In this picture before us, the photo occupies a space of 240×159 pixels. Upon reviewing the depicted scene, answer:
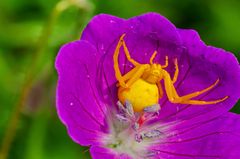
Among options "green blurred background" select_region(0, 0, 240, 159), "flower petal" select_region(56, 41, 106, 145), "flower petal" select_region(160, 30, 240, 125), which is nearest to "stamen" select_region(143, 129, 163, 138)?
"flower petal" select_region(160, 30, 240, 125)

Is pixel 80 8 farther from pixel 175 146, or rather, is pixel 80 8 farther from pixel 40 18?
pixel 40 18

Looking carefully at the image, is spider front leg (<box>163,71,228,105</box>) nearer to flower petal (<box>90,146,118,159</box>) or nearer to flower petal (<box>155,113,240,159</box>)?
flower petal (<box>155,113,240,159</box>)

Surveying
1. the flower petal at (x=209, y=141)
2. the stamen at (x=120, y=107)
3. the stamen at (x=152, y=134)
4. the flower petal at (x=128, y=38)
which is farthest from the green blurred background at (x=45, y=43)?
the flower petal at (x=209, y=141)

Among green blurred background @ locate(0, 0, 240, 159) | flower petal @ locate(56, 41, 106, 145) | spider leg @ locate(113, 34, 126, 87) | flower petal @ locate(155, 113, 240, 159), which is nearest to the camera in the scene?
flower petal @ locate(56, 41, 106, 145)

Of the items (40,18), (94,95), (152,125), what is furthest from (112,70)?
(40,18)

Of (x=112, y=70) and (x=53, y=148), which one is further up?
(x=112, y=70)

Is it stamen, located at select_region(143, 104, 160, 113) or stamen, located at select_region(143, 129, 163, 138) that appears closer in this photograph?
stamen, located at select_region(143, 104, 160, 113)
